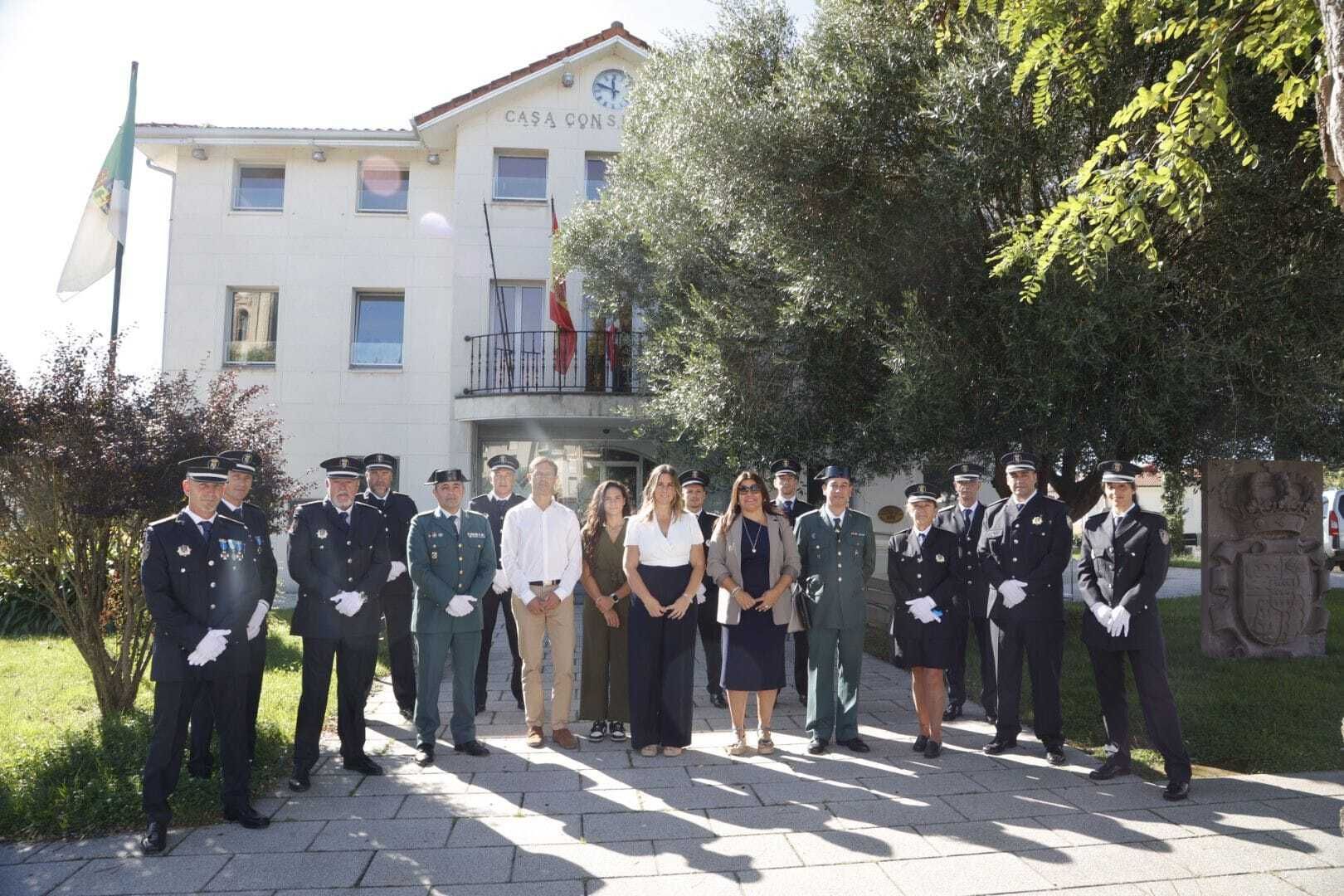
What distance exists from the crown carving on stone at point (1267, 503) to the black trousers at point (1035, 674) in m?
4.41

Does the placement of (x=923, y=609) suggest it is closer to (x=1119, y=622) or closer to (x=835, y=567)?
(x=835, y=567)

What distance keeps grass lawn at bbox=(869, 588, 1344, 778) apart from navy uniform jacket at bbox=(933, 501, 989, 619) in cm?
102

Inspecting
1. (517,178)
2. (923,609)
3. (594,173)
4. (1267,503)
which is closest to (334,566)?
(923,609)

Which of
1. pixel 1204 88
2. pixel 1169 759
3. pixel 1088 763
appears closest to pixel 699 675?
pixel 1088 763

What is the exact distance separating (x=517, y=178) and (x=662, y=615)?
13.2 meters

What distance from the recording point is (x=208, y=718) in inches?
211

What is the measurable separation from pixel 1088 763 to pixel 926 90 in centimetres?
→ 583

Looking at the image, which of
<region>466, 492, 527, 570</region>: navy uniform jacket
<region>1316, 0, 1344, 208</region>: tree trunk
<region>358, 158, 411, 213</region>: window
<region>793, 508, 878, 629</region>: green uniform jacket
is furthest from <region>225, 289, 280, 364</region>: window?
<region>1316, 0, 1344, 208</region>: tree trunk

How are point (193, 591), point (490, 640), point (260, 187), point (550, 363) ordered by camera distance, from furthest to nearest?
point (260, 187) → point (550, 363) → point (490, 640) → point (193, 591)

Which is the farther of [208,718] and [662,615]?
[662,615]

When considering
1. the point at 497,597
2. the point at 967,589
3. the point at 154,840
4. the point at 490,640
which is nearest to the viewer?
the point at 154,840

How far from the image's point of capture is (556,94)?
17.4 m

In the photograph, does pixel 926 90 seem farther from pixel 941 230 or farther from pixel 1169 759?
pixel 1169 759

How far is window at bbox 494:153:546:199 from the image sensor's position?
17.3 m
